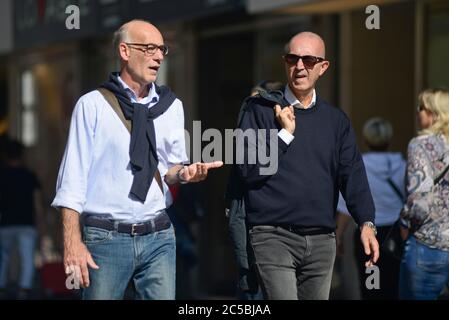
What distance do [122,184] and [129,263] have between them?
39 cm

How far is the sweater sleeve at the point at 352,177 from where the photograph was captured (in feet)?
20.0

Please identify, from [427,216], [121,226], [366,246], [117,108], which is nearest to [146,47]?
[117,108]

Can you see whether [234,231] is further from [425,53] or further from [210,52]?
[210,52]

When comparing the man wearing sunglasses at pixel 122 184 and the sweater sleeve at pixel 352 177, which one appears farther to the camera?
the sweater sleeve at pixel 352 177

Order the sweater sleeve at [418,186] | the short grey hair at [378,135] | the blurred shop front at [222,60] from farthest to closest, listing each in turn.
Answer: the blurred shop front at [222,60]
the short grey hair at [378,135]
the sweater sleeve at [418,186]

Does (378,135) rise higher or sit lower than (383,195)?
higher

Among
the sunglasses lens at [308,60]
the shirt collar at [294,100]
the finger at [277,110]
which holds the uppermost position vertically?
the sunglasses lens at [308,60]

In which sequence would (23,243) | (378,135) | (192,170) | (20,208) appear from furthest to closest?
(23,243)
(20,208)
(378,135)
(192,170)

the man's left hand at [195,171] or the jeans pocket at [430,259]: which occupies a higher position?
the man's left hand at [195,171]

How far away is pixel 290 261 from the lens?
596 cm

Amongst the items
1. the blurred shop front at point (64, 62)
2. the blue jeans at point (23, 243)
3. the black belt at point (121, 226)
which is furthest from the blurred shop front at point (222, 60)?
the black belt at point (121, 226)

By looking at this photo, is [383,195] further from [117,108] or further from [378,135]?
[117,108]

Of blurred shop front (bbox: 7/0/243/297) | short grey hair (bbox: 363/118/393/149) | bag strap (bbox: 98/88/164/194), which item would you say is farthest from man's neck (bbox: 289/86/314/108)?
blurred shop front (bbox: 7/0/243/297)

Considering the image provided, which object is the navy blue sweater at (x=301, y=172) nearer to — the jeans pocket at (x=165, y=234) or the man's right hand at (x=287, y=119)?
the man's right hand at (x=287, y=119)
